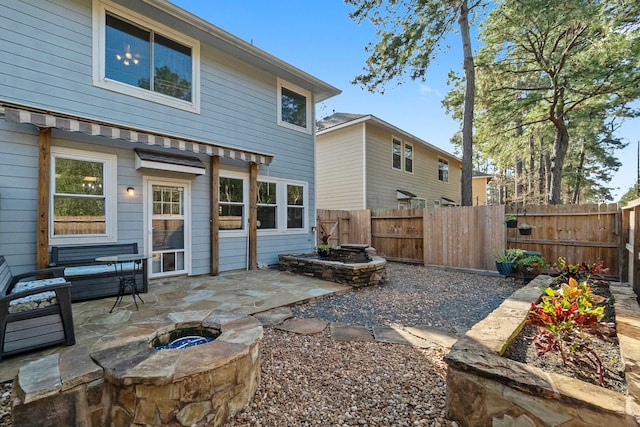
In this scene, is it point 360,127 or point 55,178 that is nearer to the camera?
point 55,178

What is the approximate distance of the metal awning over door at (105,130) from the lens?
3.82 meters

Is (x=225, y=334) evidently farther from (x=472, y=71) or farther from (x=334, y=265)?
(x=472, y=71)

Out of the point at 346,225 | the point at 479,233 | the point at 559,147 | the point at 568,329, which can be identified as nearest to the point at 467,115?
the point at 479,233

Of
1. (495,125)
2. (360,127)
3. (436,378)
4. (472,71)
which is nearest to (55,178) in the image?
(436,378)

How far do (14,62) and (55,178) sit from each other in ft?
5.63

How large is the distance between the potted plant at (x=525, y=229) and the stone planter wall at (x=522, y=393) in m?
4.85

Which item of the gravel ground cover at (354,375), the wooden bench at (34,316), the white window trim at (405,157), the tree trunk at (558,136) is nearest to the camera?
the gravel ground cover at (354,375)

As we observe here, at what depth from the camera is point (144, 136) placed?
15.8 feet

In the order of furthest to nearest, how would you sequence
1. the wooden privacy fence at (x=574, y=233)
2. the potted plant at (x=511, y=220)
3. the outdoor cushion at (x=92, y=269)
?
the potted plant at (x=511, y=220) < the wooden privacy fence at (x=574, y=233) < the outdoor cushion at (x=92, y=269)

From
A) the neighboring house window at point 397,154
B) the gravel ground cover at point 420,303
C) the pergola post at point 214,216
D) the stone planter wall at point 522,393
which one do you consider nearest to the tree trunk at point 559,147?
Answer: the neighboring house window at point 397,154

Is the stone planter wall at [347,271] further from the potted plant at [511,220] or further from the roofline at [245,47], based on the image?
the roofline at [245,47]

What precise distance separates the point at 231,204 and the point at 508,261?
6.31m

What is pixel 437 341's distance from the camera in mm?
3166

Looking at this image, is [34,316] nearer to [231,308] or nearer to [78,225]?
[231,308]
